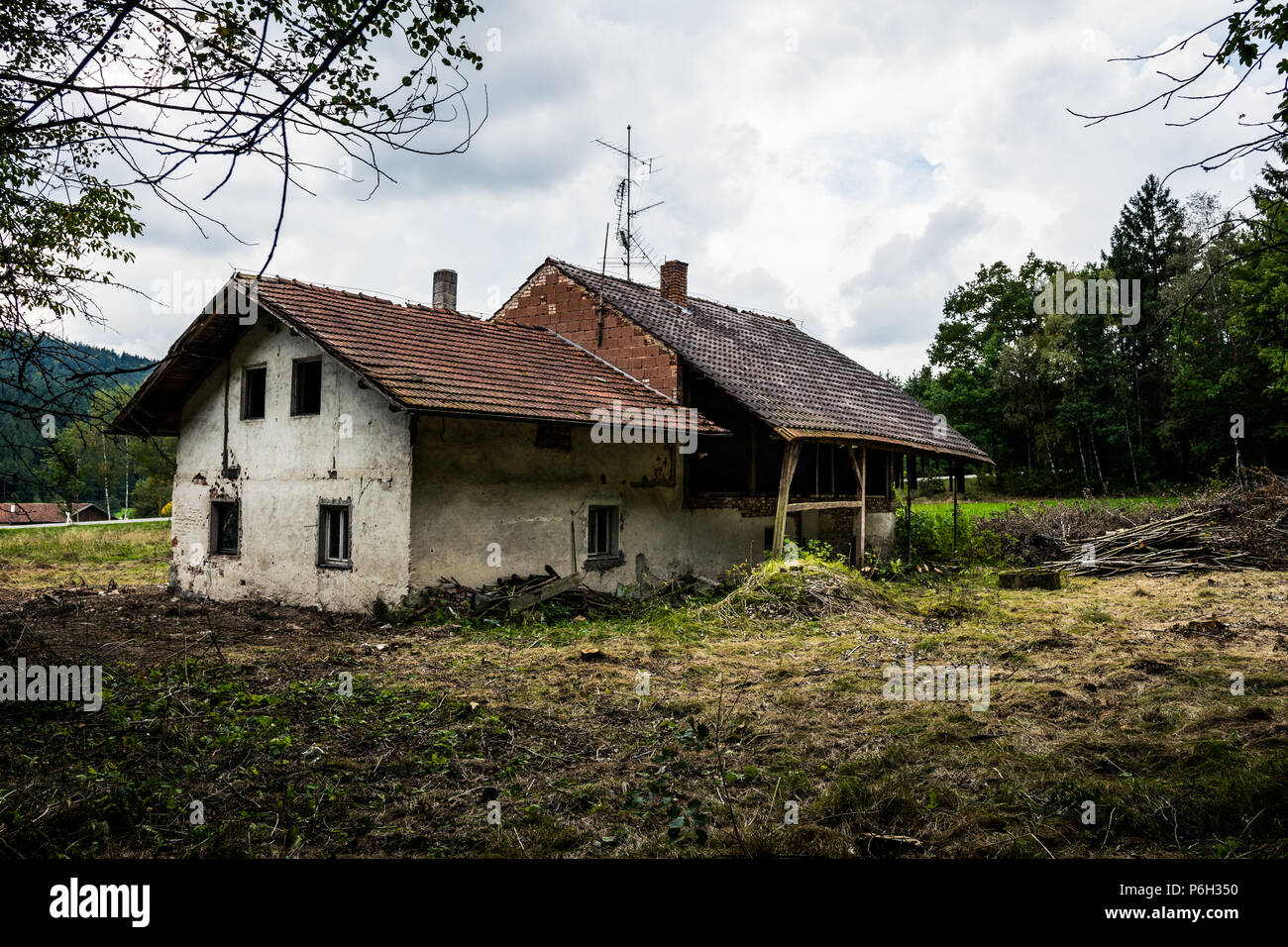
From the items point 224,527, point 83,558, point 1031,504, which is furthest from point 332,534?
point 1031,504

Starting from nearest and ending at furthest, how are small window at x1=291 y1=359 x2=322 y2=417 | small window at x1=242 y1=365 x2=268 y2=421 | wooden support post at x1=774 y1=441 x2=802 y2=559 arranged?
small window at x1=291 y1=359 x2=322 y2=417 < small window at x1=242 y1=365 x2=268 y2=421 < wooden support post at x1=774 y1=441 x2=802 y2=559

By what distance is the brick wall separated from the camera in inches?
575

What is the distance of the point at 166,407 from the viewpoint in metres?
14.2

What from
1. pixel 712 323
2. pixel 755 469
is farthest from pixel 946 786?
pixel 712 323

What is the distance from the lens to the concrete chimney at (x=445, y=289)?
16.3 metres

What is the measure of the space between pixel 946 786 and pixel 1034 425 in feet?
140

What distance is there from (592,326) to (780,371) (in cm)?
443

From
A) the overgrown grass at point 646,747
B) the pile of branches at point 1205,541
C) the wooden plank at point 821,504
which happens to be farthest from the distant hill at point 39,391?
the pile of branches at point 1205,541

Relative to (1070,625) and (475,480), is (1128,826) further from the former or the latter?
(475,480)

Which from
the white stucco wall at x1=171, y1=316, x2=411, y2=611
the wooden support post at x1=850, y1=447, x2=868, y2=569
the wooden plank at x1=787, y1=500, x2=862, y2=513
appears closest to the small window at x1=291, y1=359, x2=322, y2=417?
the white stucco wall at x1=171, y1=316, x2=411, y2=611

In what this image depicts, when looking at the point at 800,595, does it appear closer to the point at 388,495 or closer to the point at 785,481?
the point at 785,481

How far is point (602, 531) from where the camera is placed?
1317cm

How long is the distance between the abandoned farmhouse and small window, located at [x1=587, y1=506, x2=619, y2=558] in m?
0.03

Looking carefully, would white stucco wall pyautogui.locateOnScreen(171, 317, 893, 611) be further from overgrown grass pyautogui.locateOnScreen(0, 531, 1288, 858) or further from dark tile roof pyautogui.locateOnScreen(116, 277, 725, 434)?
overgrown grass pyautogui.locateOnScreen(0, 531, 1288, 858)
